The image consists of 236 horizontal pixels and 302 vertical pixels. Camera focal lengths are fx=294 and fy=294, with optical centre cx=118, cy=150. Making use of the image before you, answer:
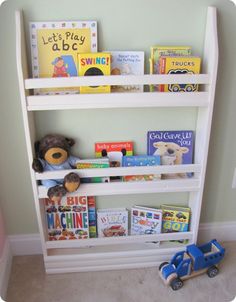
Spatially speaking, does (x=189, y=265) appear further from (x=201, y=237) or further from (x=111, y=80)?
(x=111, y=80)

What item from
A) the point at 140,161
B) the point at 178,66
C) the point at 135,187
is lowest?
the point at 135,187

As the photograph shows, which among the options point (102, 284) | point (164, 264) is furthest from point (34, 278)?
point (164, 264)

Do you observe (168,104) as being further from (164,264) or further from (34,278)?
(34,278)

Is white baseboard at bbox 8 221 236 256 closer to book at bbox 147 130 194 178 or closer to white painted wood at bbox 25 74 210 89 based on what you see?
book at bbox 147 130 194 178

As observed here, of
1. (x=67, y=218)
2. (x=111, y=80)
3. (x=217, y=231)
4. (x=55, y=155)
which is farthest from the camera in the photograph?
(x=217, y=231)

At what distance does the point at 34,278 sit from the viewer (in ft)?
4.80

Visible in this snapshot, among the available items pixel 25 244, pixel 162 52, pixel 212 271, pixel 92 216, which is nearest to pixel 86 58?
pixel 162 52

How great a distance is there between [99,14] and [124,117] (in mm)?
439

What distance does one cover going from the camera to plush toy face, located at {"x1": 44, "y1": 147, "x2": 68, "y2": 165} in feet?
4.09

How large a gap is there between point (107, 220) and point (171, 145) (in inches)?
19.9

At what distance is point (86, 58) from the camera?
1157mm

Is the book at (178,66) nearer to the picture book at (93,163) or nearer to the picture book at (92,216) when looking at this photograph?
the picture book at (93,163)

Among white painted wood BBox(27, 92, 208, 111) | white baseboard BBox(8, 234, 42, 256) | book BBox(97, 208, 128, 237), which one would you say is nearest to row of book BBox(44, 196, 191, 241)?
book BBox(97, 208, 128, 237)

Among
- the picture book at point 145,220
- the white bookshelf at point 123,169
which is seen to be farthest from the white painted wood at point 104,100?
the picture book at point 145,220
